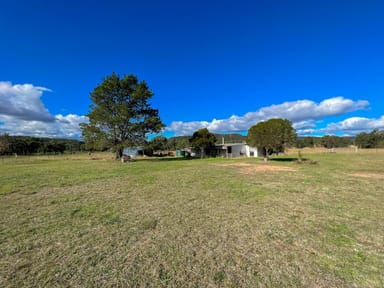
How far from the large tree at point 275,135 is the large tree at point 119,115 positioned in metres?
13.9

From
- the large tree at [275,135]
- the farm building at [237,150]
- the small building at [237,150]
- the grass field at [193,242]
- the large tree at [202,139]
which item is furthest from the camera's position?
the small building at [237,150]

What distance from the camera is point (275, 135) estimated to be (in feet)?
66.4

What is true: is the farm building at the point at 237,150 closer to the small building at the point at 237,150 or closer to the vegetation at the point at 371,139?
the small building at the point at 237,150

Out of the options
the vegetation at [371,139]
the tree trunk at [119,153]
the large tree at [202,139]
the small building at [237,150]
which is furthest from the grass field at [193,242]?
the vegetation at [371,139]

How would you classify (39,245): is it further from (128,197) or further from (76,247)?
(128,197)

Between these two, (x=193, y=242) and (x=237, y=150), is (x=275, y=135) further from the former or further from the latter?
(x=193, y=242)

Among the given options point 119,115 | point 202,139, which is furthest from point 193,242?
point 202,139

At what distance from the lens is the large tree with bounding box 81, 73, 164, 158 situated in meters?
24.1

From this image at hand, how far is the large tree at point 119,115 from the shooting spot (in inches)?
949

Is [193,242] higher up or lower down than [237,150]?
lower down

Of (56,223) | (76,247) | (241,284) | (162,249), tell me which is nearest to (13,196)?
(56,223)

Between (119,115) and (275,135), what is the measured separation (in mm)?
19838

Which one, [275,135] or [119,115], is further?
[119,115]

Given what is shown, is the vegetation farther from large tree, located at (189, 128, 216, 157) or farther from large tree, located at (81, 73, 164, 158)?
large tree, located at (81, 73, 164, 158)
